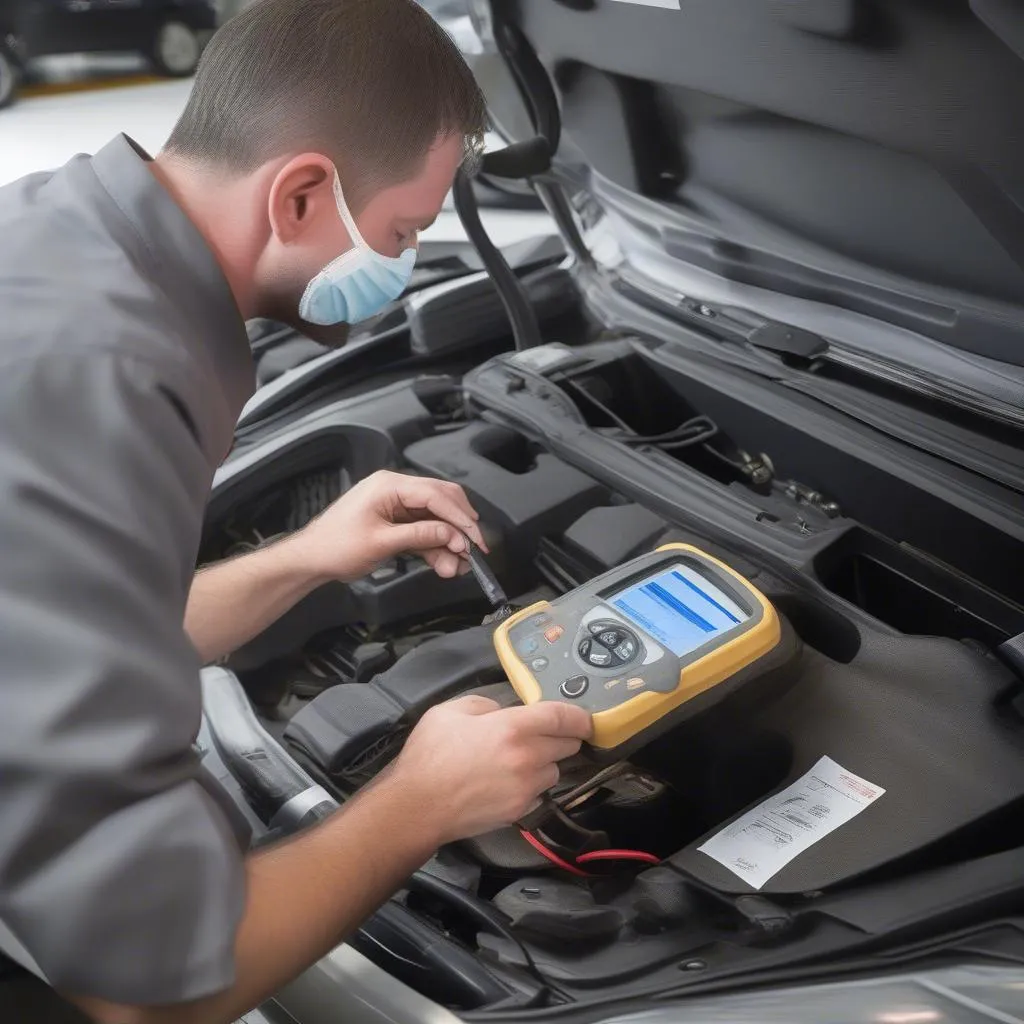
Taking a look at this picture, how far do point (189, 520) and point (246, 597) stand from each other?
0.37 meters

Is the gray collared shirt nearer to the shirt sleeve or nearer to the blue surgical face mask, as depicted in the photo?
the shirt sleeve

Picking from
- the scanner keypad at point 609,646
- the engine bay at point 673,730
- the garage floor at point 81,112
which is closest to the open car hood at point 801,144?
the engine bay at point 673,730

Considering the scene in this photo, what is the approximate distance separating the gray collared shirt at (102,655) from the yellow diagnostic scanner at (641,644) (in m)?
0.30

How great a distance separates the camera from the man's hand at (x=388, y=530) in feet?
3.83

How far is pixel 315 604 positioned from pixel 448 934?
505 millimetres

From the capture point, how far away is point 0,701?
0.70 meters

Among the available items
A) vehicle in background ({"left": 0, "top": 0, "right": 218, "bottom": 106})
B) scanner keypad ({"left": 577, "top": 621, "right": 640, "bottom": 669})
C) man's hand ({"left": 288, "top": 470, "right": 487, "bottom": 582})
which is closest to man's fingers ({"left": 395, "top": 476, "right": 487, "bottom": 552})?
man's hand ({"left": 288, "top": 470, "right": 487, "bottom": 582})

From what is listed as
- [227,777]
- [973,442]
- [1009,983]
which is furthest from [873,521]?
[227,777]

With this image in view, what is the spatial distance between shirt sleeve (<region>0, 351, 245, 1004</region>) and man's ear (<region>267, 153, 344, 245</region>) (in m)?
0.26

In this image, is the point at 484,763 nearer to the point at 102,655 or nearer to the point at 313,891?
the point at 313,891

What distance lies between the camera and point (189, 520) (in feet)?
2.73

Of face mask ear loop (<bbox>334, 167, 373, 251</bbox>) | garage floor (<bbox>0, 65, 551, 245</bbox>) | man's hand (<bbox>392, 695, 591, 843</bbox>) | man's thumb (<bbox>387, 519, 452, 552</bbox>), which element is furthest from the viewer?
garage floor (<bbox>0, 65, 551, 245</bbox>)

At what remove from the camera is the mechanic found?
0.70 metres

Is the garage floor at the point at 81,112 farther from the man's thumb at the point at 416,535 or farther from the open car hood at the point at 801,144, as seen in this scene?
the man's thumb at the point at 416,535
